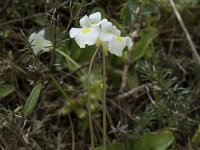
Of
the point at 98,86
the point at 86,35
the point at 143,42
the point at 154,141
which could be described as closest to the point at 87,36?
the point at 86,35

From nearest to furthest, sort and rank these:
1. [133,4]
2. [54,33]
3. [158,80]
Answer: [54,33]
[158,80]
[133,4]

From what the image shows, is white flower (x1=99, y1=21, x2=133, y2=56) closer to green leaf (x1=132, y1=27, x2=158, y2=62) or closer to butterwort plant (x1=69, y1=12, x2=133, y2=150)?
butterwort plant (x1=69, y1=12, x2=133, y2=150)

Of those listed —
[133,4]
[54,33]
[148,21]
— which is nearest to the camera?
[54,33]

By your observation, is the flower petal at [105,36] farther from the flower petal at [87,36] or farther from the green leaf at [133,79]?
the green leaf at [133,79]

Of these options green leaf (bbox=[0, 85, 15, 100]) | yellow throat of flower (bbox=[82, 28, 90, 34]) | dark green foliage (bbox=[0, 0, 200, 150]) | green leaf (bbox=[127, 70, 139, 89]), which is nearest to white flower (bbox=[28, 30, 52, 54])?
dark green foliage (bbox=[0, 0, 200, 150])

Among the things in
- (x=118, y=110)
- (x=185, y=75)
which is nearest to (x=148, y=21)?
(x=185, y=75)

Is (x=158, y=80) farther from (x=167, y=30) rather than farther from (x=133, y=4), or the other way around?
(x=167, y=30)
